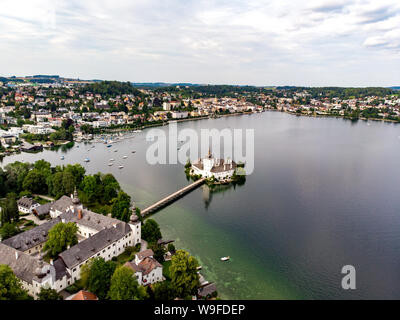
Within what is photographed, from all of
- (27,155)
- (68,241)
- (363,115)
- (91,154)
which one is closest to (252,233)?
(68,241)

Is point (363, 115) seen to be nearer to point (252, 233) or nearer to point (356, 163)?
point (356, 163)

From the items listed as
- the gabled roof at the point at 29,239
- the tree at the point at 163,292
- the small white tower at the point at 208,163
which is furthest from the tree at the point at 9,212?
the small white tower at the point at 208,163

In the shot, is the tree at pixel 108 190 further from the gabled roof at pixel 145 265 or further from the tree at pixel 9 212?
the gabled roof at pixel 145 265

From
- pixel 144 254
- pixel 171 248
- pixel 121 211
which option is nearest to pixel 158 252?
pixel 144 254

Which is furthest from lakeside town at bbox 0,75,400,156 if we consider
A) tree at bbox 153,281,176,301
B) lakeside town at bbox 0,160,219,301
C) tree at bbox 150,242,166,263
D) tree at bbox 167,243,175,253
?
tree at bbox 153,281,176,301

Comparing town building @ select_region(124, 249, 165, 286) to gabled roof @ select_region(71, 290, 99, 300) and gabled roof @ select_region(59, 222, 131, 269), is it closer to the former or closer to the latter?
gabled roof @ select_region(71, 290, 99, 300)

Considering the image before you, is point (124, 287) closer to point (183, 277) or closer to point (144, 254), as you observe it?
point (183, 277)
